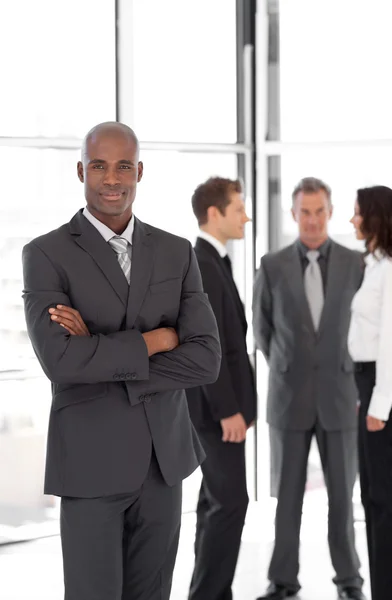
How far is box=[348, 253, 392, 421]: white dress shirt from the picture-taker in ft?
12.4

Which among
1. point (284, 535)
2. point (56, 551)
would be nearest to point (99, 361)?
point (284, 535)

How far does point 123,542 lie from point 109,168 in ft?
3.37

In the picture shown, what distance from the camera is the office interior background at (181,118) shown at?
5.79m

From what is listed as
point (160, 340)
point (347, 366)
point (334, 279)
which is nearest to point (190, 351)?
point (160, 340)

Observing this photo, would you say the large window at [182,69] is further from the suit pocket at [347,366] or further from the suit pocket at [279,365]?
the suit pocket at [347,366]

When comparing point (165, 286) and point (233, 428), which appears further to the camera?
point (233, 428)

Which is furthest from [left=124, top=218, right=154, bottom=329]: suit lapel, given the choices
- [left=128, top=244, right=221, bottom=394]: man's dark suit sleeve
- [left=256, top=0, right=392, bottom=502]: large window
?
[left=256, top=0, right=392, bottom=502]: large window

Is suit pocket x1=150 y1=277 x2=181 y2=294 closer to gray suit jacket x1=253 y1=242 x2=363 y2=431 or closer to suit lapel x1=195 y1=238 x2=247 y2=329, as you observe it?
suit lapel x1=195 y1=238 x2=247 y2=329

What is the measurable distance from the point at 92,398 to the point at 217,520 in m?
1.44

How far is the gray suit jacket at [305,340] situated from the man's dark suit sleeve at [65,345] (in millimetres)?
1918

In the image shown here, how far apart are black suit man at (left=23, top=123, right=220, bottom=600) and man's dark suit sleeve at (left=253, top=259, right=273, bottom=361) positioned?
177cm

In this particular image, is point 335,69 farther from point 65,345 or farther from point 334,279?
point 65,345

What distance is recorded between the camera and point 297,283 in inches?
180

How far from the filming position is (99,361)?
2645 mm
